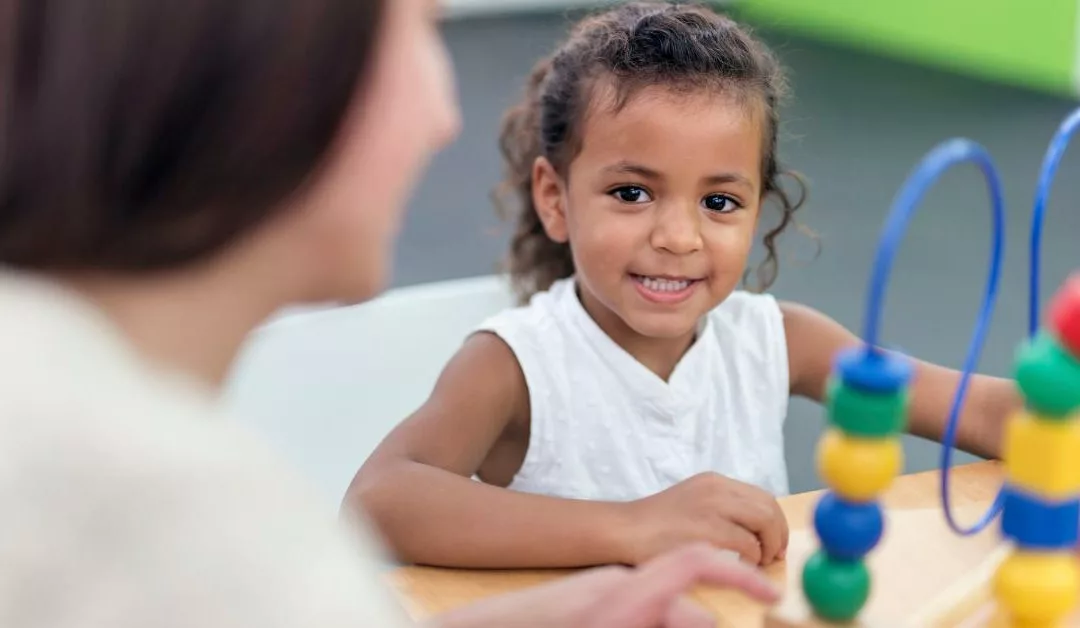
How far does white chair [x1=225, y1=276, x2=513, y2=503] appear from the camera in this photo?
1197mm

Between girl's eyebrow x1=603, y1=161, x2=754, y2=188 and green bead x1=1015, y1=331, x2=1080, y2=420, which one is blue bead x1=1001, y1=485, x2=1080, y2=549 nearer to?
green bead x1=1015, y1=331, x2=1080, y2=420

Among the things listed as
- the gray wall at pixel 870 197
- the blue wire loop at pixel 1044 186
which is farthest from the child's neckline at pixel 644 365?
the gray wall at pixel 870 197

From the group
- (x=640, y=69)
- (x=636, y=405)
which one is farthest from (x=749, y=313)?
(x=640, y=69)

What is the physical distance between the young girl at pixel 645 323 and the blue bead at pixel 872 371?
42 cm

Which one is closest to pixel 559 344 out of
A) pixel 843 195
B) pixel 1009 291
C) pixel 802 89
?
pixel 1009 291

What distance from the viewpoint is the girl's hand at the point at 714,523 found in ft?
3.02

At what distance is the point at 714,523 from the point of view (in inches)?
36.6

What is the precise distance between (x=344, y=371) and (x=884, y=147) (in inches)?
110

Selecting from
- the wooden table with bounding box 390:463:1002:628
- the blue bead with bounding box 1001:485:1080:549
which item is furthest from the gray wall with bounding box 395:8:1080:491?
the blue bead with bounding box 1001:485:1080:549

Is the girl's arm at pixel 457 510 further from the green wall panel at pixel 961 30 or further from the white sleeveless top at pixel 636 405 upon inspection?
the green wall panel at pixel 961 30

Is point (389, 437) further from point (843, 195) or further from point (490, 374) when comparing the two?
point (843, 195)

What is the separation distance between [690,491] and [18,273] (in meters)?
0.51

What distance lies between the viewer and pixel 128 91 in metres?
0.52

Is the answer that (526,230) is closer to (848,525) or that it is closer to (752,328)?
(752,328)
